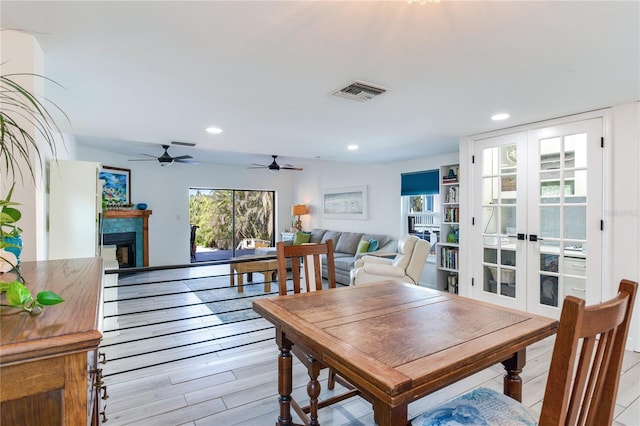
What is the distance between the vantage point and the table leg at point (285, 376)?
1.68m

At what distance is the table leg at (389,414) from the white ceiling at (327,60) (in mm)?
1552

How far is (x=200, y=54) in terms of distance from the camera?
6.08ft

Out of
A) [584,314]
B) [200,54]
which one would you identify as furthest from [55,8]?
[584,314]

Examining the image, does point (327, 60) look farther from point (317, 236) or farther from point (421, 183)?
point (317, 236)

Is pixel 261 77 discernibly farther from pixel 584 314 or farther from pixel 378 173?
pixel 378 173

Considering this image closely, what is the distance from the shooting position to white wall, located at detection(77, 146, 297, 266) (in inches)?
269

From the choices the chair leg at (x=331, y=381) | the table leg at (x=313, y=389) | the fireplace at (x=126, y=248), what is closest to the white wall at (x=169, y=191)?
the fireplace at (x=126, y=248)

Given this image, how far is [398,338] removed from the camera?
48.9 inches

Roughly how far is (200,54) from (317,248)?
1406 mm

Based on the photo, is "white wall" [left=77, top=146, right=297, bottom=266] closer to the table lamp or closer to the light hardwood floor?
the table lamp

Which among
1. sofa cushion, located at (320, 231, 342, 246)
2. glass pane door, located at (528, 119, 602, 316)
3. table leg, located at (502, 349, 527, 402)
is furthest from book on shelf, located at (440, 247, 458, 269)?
table leg, located at (502, 349, 527, 402)

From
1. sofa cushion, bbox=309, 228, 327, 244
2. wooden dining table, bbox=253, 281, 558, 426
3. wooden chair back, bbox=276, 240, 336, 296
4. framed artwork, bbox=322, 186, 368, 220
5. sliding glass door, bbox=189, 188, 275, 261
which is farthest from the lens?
sliding glass door, bbox=189, 188, 275, 261

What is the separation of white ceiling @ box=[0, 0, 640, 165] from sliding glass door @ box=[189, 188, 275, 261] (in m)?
4.62

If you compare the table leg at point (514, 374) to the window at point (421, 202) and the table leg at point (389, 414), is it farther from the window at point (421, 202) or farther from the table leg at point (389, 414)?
the window at point (421, 202)
